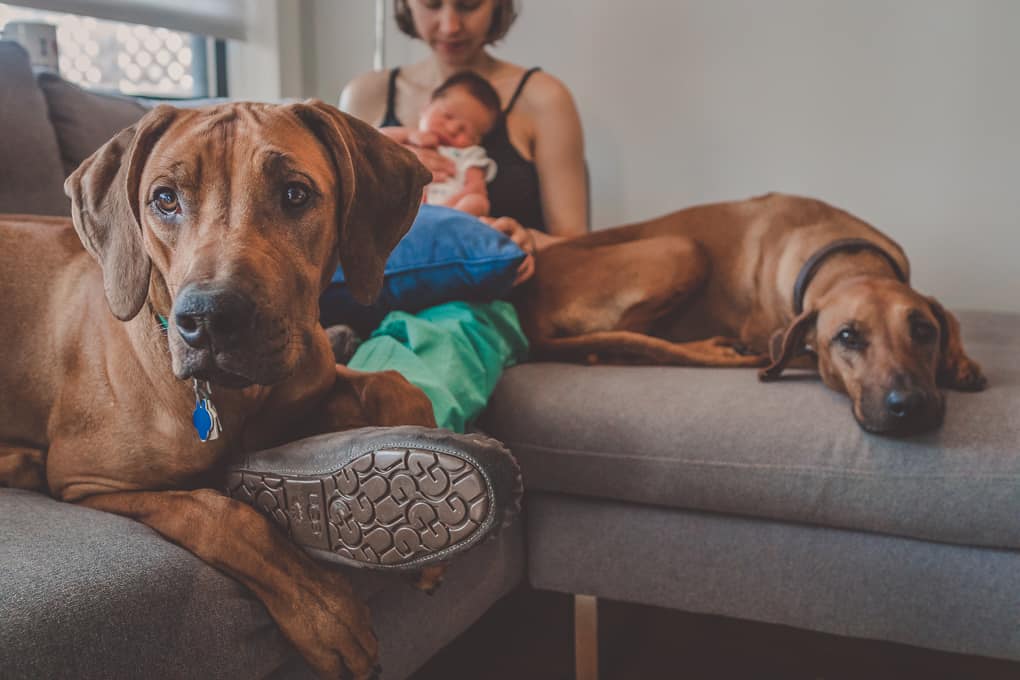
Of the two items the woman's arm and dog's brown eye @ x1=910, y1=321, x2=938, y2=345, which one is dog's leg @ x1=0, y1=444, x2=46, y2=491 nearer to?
dog's brown eye @ x1=910, y1=321, x2=938, y2=345

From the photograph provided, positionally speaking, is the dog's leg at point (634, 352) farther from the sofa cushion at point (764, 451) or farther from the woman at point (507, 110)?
the woman at point (507, 110)

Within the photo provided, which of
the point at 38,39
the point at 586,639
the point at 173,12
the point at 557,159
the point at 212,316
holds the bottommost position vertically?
the point at 586,639

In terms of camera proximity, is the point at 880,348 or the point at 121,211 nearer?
the point at 121,211

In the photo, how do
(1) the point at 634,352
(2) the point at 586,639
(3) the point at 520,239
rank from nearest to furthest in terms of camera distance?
1. (2) the point at 586,639
2. (1) the point at 634,352
3. (3) the point at 520,239

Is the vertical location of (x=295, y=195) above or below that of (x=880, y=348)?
above

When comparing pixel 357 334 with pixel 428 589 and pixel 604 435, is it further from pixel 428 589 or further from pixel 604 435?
pixel 428 589

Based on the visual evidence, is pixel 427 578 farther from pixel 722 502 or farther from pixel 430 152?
pixel 430 152

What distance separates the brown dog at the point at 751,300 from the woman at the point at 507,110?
0.22m

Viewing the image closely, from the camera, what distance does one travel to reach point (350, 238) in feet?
3.67

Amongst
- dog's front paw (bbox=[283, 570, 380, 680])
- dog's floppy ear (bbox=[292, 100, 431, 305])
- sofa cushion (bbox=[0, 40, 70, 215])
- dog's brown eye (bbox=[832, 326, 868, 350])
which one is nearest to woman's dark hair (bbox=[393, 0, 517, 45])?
sofa cushion (bbox=[0, 40, 70, 215])

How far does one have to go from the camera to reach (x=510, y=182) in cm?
246

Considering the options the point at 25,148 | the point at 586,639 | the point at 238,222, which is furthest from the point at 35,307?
the point at 586,639

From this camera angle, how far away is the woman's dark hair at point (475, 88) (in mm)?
2482

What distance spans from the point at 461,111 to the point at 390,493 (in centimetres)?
161
